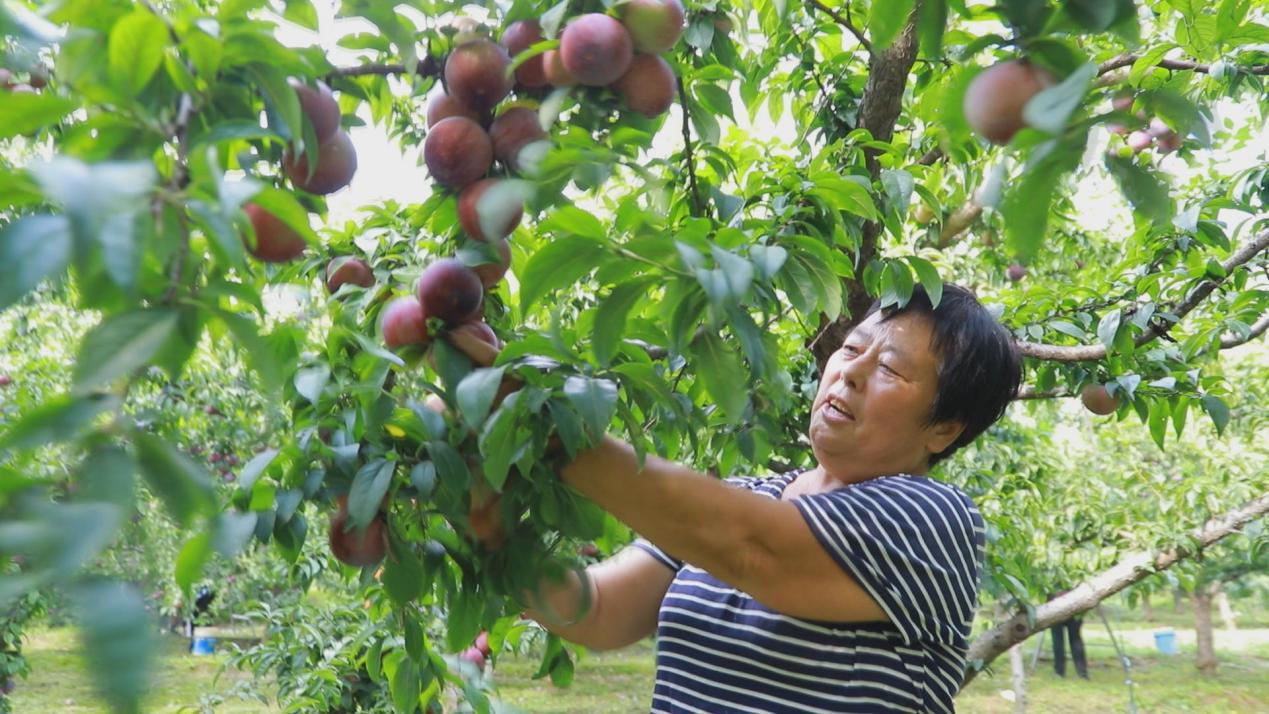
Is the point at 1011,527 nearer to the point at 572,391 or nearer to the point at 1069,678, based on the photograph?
the point at 572,391

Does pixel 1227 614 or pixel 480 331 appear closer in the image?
pixel 480 331

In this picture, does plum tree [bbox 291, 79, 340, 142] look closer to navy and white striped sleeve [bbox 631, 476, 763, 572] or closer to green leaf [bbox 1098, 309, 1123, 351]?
navy and white striped sleeve [bbox 631, 476, 763, 572]

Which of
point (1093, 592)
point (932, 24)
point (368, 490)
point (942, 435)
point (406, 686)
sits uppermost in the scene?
point (932, 24)

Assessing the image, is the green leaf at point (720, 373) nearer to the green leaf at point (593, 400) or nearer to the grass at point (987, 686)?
the green leaf at point (593, 400)

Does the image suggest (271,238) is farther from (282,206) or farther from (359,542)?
(359,542)

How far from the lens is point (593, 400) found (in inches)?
31.5

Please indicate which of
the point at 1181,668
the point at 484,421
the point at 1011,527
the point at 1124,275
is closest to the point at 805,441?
the point at 1124,275

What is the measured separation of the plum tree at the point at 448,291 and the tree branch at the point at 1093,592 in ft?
7.70

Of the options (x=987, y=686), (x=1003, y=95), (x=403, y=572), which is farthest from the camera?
(x=987, y=686)

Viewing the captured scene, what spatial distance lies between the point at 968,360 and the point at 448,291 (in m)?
0.68

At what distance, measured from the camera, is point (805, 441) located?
2326 mm

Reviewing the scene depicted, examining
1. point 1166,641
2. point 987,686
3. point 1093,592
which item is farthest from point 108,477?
point 1166,641

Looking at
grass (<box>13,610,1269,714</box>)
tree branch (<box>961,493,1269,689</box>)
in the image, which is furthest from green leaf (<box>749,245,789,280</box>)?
grass (<box>13,610,1269,714</box>)

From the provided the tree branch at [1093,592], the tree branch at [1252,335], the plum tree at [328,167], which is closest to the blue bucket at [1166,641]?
the tree branch at [1093,592]
